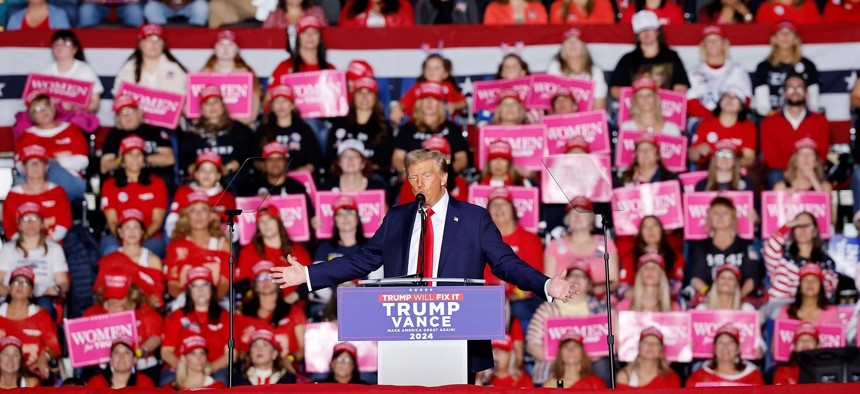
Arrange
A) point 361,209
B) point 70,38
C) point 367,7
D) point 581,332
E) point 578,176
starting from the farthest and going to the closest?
point 367,7, point 70,38, point 361,209, point 581,332, point 578,176

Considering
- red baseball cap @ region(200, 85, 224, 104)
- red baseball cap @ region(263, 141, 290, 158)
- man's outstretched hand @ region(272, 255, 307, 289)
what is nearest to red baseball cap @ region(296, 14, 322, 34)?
red baseball cap @ region(200, 85, 224, 104)

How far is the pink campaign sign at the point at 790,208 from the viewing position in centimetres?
1013

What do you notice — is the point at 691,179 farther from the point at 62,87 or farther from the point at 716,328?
the point at 62,87

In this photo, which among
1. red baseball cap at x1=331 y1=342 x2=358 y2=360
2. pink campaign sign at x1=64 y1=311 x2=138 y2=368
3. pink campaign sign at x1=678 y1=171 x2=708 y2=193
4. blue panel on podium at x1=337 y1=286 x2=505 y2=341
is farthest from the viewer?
pink campaign sign at x1=678 y1=171 x2=708 y2=193

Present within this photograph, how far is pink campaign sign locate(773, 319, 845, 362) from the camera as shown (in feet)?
30.8

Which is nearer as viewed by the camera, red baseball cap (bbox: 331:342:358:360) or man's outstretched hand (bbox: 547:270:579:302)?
man's outstretched hand (bbox: 547:270:579:302)

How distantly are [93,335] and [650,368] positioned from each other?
3.81 metres

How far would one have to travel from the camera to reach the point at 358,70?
11.0 m

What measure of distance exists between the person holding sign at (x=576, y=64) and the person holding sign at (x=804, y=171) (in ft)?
5.29

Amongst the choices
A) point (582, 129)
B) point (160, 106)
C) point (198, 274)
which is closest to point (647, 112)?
point (582, 129)

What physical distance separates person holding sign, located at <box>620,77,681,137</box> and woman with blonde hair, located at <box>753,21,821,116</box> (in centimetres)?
86

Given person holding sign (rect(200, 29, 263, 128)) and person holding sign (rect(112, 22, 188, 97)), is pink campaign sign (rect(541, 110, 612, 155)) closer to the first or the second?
person holding sign (rect(200, 29, 263, 128))

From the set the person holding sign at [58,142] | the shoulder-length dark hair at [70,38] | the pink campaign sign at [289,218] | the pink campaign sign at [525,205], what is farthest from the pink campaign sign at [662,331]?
the shoulder-length dark hair at [70,38]

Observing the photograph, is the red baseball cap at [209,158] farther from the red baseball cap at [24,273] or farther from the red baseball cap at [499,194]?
the red baseball cap at [499,194]
